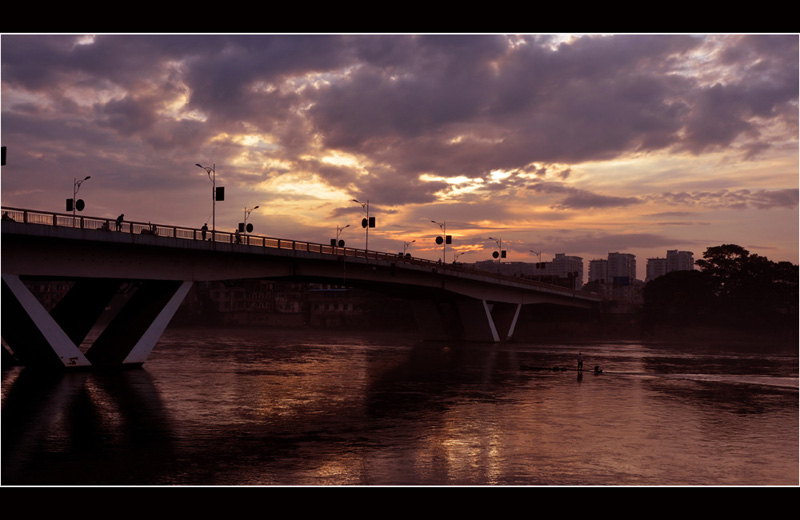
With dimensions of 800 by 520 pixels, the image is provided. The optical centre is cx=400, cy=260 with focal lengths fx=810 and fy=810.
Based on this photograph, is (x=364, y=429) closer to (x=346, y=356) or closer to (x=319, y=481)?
(x=319, y=481)

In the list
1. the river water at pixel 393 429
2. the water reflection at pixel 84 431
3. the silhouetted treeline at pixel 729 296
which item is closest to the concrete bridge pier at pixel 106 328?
the river water at pixel 393 429

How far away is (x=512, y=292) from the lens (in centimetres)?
13262

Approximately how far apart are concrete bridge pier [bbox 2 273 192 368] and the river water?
1.85 m

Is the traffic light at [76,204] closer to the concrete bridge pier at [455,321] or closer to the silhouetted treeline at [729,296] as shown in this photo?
the concrete bridge pier at [455,321]

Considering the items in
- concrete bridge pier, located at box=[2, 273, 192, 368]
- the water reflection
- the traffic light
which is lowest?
the water reflection

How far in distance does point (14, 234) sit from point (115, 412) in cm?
1829

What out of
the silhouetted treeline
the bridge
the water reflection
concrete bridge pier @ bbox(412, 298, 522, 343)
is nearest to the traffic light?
the bridge

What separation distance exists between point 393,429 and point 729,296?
149 metres

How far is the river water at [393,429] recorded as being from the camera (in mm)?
22594

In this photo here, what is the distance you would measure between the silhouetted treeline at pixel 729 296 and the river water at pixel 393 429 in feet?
362

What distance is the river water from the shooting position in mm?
22594

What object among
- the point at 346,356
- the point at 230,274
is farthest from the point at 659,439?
the point at 346,356

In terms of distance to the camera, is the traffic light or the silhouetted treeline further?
the silhouetted treeline

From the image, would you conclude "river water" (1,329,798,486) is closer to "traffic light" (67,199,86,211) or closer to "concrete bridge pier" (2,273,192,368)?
"concrete bridge pier" (2,273,192,368)
